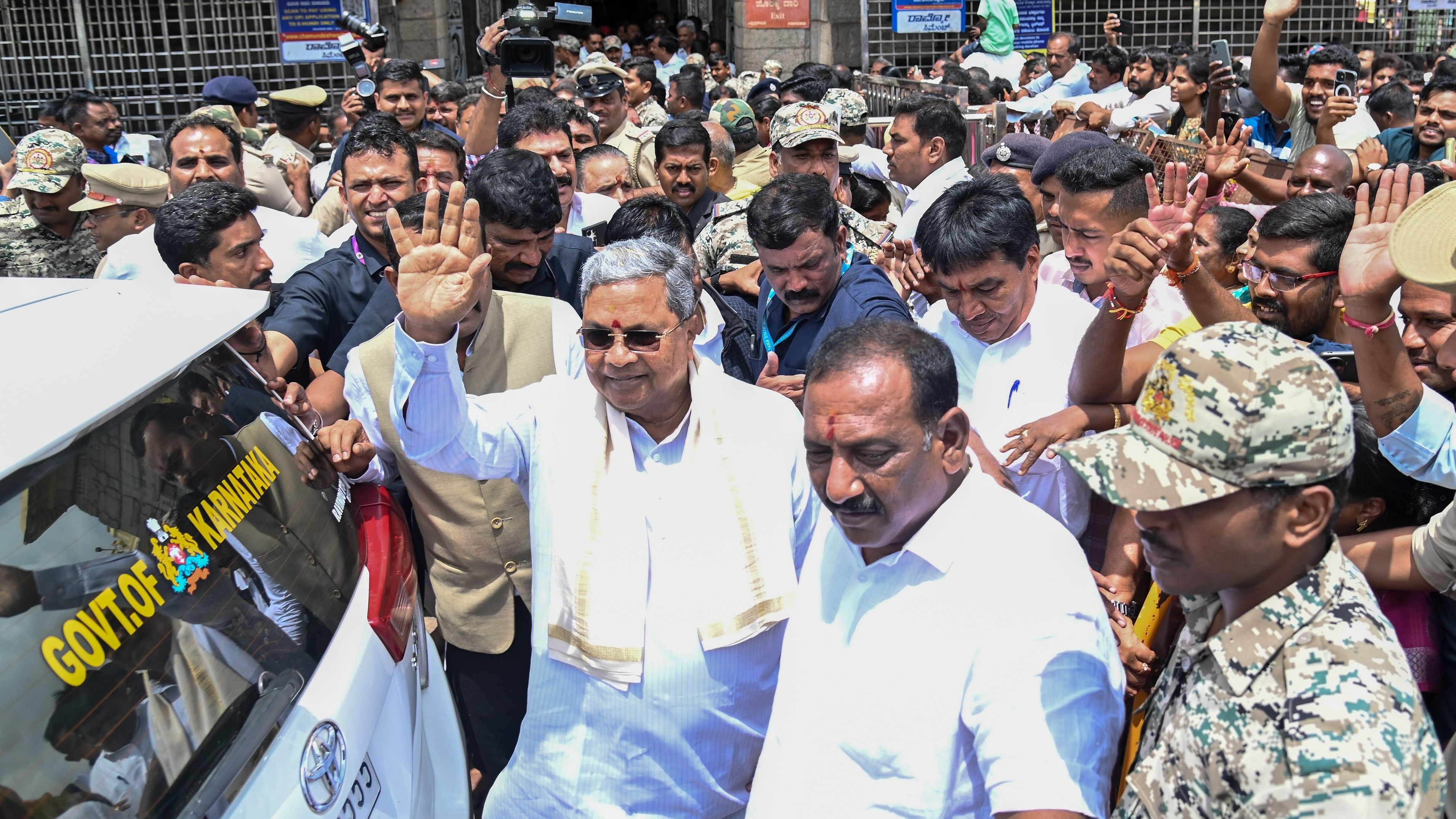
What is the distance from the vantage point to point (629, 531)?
8.30 ft

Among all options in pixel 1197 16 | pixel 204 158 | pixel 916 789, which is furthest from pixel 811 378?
pixel 1197 16

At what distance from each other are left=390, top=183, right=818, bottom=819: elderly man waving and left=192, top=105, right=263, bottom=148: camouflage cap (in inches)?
184

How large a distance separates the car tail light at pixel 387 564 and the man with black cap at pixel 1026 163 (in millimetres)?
3352

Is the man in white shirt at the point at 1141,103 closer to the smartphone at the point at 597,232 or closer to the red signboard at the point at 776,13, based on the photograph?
the smartphone at the point at 597,232

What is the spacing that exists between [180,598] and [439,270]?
0.88 m

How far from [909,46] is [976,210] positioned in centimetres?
1328

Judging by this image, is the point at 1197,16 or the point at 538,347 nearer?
the point at 538,347

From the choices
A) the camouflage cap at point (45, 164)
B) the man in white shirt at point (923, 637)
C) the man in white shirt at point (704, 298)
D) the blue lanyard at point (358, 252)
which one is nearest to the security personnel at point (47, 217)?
the camouflage cap at point (45, 164)

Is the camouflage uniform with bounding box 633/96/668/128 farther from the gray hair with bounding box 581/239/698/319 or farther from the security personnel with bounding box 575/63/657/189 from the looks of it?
the gray hair with bounding box 581/239/698/319

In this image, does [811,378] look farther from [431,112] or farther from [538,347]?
[431,112]

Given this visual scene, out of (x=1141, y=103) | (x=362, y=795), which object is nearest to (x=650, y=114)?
(x=1141, y=103)

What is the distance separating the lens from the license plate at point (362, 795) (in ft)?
6.87

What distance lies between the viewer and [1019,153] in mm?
5645

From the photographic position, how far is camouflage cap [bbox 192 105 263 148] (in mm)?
7289
